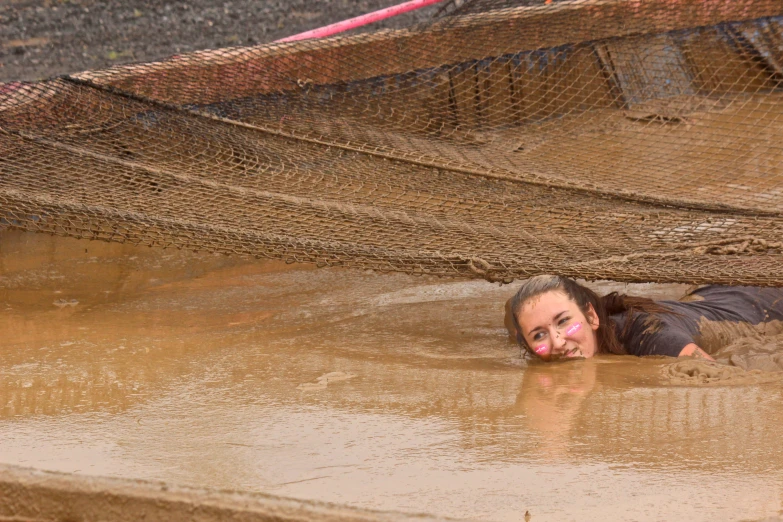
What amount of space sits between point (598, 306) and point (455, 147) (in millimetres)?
1767

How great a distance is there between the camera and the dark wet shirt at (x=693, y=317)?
10.9 ft

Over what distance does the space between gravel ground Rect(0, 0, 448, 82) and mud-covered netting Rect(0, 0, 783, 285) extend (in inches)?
126

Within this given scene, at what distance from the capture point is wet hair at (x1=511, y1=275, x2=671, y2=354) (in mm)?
3342

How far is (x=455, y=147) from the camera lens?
5051mm

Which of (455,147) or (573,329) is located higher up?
(455,147)

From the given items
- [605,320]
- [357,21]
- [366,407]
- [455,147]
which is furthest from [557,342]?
[357,21]

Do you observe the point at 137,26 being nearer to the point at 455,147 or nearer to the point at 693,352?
the point at 455,147

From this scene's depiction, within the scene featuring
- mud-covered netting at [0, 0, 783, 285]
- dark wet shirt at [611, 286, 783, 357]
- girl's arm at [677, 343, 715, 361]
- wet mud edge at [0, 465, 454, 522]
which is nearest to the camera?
wet mud edge at [0, 465, 454, 522]

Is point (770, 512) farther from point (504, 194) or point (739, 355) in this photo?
point (504, 194)

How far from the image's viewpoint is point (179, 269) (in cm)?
449

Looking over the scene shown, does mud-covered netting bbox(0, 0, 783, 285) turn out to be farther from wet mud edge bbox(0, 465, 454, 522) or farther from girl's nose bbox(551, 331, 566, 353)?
wet mud edge bbox(0, 465, 454, 522)

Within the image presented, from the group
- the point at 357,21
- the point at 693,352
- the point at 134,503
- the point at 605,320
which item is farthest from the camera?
the point at 357,21

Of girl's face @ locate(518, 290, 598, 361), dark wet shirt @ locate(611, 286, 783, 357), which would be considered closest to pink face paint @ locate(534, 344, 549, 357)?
girl's face @ locate(518, 290, 598, 361)

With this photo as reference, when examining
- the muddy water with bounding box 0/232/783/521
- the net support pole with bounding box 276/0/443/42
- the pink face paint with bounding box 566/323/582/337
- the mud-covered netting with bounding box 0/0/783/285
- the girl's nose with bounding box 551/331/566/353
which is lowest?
the muddy water with bounding box 0/232/783/521
